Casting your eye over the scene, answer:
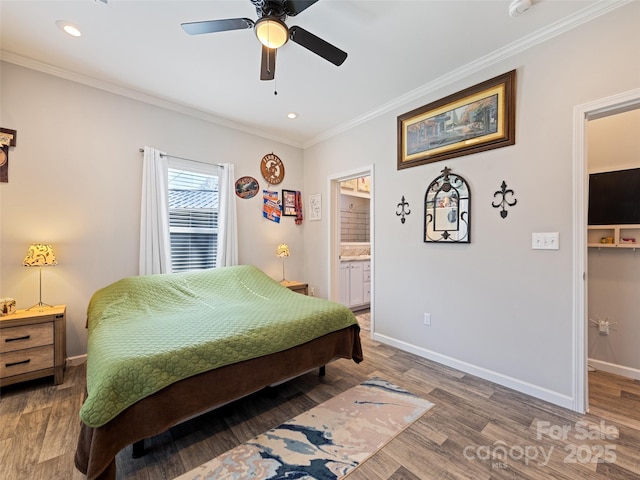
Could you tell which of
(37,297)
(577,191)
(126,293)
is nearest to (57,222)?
(37,297)

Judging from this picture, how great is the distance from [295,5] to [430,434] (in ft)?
9.16

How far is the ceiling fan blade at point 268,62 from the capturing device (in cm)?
178

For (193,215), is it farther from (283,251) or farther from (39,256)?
(39,256)

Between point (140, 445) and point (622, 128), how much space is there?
4.58 m

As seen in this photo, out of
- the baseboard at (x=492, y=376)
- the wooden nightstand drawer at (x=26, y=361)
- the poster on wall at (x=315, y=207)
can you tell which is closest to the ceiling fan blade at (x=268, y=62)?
the poster on wall at (x=315, y=207)

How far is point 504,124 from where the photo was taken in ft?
7.50

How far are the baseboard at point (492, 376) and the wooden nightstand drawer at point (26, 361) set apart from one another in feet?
10.8

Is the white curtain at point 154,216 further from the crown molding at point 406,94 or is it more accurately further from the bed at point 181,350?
the crown molding at point 406,94

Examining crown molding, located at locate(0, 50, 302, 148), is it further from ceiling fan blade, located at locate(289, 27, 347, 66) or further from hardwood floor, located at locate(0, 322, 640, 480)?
hardwood floor, located at locate(0, 322, 640, 480)

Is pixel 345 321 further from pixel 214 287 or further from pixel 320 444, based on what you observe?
pixel 214 287

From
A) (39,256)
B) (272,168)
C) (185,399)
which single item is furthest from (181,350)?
(272,168)

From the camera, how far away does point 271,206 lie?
4.11 metres

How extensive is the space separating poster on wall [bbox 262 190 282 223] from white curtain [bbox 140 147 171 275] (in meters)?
1.31

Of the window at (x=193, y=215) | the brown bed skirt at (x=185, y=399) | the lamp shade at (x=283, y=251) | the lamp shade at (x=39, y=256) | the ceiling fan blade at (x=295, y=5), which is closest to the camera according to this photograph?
the brown bed skirt at (x=185, y=399)
